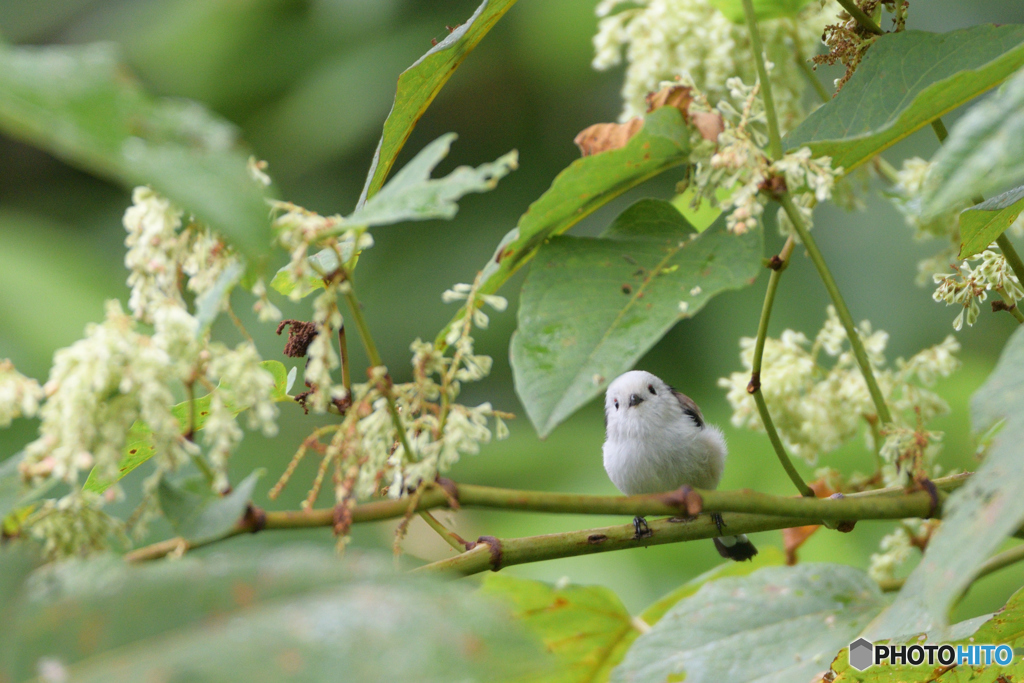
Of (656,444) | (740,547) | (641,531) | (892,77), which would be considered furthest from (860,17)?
(740,547)

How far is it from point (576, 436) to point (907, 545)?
5.28 ft

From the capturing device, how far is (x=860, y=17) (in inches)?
28.1

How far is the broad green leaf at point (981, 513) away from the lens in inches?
13.1

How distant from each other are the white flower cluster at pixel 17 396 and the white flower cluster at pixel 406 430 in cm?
13

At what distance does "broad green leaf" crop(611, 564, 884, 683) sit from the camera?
57 cm

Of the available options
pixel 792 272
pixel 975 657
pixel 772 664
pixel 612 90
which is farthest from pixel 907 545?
pixel 612 90

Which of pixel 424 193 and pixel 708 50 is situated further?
pixel 708 50

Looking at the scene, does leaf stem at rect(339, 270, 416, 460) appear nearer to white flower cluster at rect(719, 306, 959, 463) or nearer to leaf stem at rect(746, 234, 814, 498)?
leaf stem at rect(746, 234, 814, 498)

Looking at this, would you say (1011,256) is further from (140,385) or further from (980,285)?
(140,385)

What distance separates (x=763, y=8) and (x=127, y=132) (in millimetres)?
807

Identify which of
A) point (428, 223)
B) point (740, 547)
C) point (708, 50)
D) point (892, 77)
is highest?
point (428, 223)

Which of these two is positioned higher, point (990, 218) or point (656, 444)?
point (990, 218)

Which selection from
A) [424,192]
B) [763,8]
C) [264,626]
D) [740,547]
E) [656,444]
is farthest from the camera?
[740,547]

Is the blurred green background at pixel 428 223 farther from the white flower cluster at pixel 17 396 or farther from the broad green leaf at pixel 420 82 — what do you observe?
the white flower cluster at pixel 17 396
